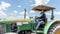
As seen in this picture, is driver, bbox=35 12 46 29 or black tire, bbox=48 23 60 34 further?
driver, bbox=35 12 46 29

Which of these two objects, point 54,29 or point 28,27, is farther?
point 28,27

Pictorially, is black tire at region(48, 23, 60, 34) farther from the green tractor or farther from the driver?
the driver

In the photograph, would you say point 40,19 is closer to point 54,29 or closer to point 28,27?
point 28,27

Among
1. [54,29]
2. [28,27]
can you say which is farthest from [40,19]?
[54,29]

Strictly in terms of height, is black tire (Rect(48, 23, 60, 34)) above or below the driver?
below

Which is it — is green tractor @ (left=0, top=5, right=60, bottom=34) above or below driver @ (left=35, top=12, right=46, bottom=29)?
below

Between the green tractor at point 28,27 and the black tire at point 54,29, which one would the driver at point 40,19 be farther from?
the black tire at point 54,29

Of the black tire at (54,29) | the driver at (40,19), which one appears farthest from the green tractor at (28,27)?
the driver at (40,19)

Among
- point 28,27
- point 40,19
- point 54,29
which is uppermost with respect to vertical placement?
point 40,19

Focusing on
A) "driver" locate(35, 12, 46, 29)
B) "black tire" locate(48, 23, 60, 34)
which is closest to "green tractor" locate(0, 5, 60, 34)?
"black tire" locate(48, 23, 60, 34)

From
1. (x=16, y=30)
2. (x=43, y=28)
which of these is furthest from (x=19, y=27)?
(x=43, y=28)

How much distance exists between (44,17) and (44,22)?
0.91 feet

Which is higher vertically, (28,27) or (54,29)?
(28,27)

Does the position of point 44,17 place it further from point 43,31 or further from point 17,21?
point 17,21
